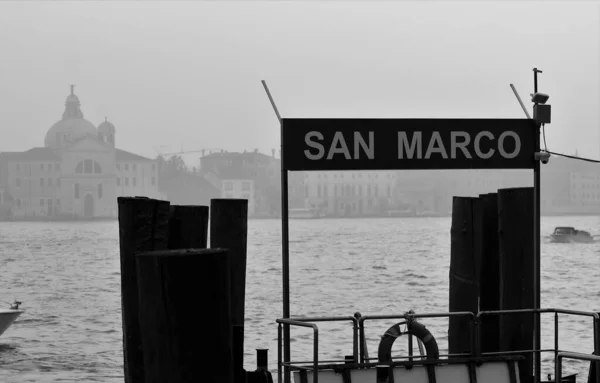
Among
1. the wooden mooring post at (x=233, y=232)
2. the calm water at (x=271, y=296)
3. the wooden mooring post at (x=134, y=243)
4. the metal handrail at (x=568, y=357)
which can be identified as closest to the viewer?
the metal handrail at (x=568, y=357)

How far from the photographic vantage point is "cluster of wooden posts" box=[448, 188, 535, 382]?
10.3m

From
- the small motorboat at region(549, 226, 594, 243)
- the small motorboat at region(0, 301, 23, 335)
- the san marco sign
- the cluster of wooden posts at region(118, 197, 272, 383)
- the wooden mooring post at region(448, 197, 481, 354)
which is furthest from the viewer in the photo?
the small motorboat at region(549, 226, 594, 243)

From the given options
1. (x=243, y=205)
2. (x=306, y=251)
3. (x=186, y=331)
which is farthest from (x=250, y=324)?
(x=306, y=251)

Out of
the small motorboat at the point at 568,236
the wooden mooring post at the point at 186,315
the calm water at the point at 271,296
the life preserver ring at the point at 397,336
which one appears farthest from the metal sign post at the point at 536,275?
the small motorboat at the point at 568,236

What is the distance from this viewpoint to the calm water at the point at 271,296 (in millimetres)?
32562

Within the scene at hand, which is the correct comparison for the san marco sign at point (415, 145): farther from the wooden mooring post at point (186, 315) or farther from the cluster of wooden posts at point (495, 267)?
the wooden mooring post at point (186, 315)

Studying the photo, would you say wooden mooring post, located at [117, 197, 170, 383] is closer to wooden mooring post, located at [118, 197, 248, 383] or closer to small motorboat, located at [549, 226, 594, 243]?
wooden mooring post, located at [118, 197, 248, 383]

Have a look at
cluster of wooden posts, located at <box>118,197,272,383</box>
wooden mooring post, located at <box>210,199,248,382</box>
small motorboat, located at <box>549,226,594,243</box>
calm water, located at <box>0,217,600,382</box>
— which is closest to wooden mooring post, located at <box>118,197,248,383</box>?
cluster of wooden posts, located at <box>118,197,272,383</box>

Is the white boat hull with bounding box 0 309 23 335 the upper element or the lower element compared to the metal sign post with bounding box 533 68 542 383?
lower

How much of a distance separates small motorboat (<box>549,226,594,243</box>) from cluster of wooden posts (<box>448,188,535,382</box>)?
114640mm

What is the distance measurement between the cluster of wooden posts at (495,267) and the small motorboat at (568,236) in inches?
4513

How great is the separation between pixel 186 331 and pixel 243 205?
13.9 feet

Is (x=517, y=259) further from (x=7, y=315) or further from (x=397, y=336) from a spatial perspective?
(x=7, y=315)

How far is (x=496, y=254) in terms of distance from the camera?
35.9ft
